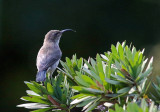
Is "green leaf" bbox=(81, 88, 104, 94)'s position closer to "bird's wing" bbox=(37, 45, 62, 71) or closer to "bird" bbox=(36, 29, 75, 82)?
"bird" bbox=(36, 29, 75, 82)

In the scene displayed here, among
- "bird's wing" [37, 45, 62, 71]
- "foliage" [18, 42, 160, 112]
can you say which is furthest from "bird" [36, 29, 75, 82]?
"foliage" [18, 42, 160, 112]

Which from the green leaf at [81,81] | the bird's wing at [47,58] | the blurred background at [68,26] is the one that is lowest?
the green leaf at [81,81]

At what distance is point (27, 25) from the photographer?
5898 mm

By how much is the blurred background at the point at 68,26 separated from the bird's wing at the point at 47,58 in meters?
1.82

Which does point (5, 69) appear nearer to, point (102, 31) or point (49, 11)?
point (49, 11)

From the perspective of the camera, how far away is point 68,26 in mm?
6023

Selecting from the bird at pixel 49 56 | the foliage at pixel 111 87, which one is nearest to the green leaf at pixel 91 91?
the foliage at pixel 111 87

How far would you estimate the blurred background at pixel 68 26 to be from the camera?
19.0 feet

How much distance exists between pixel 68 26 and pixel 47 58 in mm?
2470

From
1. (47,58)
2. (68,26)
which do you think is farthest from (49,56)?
(68,26)

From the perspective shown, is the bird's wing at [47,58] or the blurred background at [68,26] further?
the blurred background at [68,26]

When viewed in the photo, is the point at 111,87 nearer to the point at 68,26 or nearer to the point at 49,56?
the point at 49,56

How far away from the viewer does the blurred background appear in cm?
579

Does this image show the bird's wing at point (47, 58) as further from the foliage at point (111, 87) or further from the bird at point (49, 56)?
the foliage at point (111, 87)
